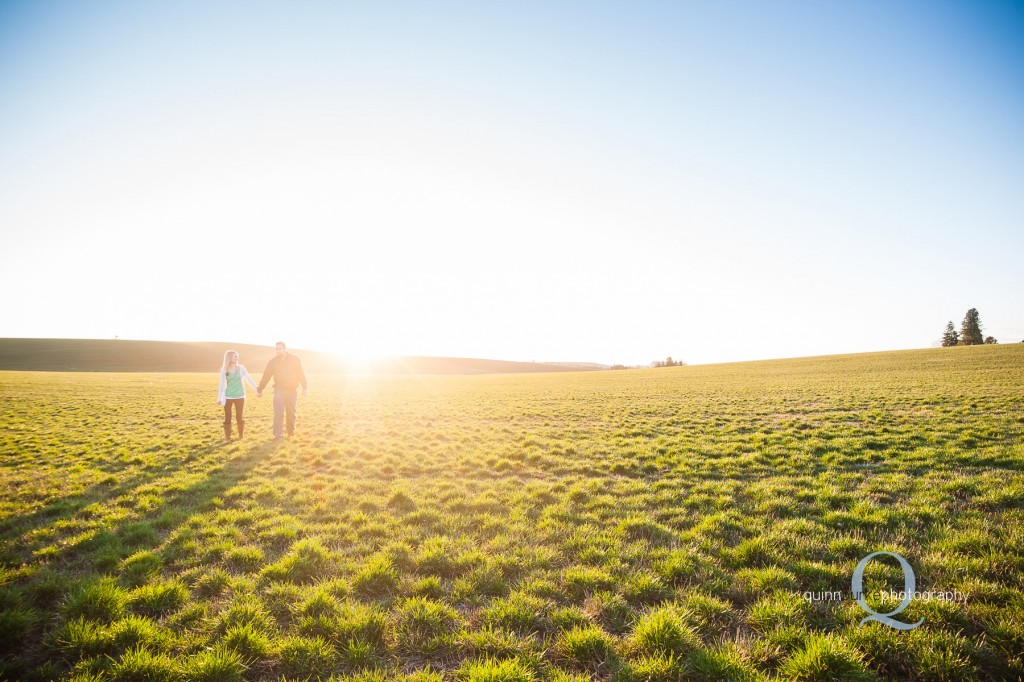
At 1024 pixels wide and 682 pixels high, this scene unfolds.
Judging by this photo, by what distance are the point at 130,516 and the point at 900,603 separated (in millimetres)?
12541

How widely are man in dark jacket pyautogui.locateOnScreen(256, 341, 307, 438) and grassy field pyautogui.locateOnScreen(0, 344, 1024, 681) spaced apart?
45.0 inches

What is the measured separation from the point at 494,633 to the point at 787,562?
14.6ft

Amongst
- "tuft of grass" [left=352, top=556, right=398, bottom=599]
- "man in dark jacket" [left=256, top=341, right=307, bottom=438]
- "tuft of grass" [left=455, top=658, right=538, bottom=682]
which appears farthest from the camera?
"man in dark jacket" [left=256, top=341, right=307, bottom=438]

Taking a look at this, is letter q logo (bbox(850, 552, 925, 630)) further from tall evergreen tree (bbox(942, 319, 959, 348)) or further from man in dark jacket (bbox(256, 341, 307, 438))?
tall evergreen tree (bbox(942, 319, 959, 348))

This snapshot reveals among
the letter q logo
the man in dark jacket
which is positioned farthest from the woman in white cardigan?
the letter q logo

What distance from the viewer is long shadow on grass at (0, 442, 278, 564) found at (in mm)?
6703

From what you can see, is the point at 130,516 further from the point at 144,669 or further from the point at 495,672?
the point at 495,672

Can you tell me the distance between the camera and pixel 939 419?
51.5 ft

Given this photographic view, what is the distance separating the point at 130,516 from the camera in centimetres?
794

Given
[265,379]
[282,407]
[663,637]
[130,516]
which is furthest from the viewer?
[282,407]

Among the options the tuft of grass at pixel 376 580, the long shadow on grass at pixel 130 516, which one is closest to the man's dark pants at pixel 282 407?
the long shadow on grass at pixel 130 516

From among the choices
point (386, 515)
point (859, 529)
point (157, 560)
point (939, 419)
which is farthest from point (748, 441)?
point (157, 560)

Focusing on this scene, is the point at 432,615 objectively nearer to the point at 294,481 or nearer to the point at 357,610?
the point at 357,610

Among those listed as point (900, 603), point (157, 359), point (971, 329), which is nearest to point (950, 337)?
point (971, 329)
